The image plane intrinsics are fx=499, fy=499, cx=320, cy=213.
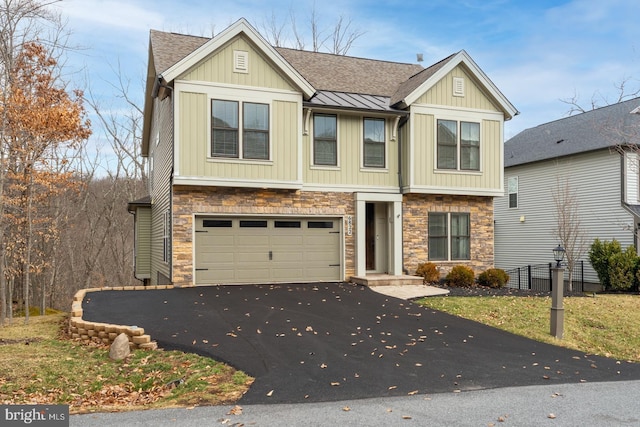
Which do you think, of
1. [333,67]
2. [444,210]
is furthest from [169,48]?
[444,210]

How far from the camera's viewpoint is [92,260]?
95.3 feet

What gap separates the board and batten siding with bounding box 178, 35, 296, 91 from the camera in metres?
13.3

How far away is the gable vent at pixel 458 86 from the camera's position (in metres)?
16.0

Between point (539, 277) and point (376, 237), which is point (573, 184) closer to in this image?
point (539, 277)

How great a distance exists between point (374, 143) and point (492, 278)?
18.8ft

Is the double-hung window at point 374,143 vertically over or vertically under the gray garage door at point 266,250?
over

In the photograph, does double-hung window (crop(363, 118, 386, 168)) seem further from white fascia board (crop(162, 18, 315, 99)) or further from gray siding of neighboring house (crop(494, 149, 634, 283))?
gray siding of neighboring house (crop(494, 149, 634, 283))

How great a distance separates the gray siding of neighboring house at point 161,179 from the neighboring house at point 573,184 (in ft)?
48.1

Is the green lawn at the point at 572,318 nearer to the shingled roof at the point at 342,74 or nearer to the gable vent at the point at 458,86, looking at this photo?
the shingled roof at the point at 342,74

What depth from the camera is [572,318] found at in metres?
11.0

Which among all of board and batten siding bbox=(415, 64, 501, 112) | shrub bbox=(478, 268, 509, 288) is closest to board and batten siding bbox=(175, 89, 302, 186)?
board and batten siding bbox=(415, 64, 501, 112)

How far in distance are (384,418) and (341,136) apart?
1094 cm

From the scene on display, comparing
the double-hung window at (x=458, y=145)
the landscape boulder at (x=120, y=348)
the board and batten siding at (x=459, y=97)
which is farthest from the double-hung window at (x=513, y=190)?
the landscape boulder at (x=120, y=348)

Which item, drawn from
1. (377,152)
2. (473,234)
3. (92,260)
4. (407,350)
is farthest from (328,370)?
(92,260)
